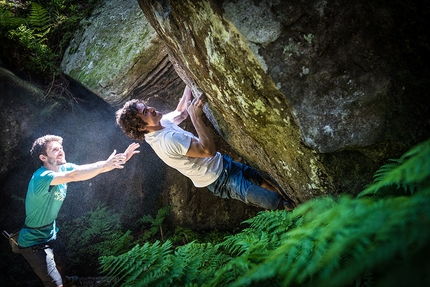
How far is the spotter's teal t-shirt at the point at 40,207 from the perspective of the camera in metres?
4.24

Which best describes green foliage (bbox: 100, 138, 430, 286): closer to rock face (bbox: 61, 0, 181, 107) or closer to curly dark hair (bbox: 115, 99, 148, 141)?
curly dark hair (bbox: 115, 99, 148, 141)

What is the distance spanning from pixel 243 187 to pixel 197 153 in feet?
3.20

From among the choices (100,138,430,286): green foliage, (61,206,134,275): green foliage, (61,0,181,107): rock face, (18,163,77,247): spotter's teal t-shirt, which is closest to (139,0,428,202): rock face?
(100,138,430,286): green foliage

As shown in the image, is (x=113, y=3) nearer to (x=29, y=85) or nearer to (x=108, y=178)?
(x=29, y=85)

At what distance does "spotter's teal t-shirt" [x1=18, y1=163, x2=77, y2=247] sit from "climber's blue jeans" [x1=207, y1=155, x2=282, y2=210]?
2517mm

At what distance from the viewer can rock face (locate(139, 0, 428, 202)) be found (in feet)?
7.93

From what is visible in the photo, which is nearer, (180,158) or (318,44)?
(318,44)

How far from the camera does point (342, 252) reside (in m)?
1.53

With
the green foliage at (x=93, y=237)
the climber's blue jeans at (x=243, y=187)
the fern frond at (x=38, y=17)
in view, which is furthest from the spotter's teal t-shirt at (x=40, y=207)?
the fern frond at (x=38, y=17)

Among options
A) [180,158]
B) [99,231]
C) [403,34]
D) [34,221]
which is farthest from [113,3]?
[403,34]

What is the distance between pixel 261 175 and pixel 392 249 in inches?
143

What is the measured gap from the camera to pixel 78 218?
6.50m

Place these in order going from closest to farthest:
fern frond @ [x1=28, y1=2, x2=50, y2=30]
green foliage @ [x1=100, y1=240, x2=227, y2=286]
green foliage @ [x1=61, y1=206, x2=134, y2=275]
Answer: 1. green foliage @ [x1=100, y1=240, x2=227, y2=286]
2. fern frond @ [x1=28, y1=2, x2=50, y2=30]
3. green foliage @ [x1=61, y1=206, x2=134, y2=275]

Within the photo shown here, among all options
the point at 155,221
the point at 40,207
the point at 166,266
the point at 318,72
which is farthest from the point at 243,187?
the point at 40,207
